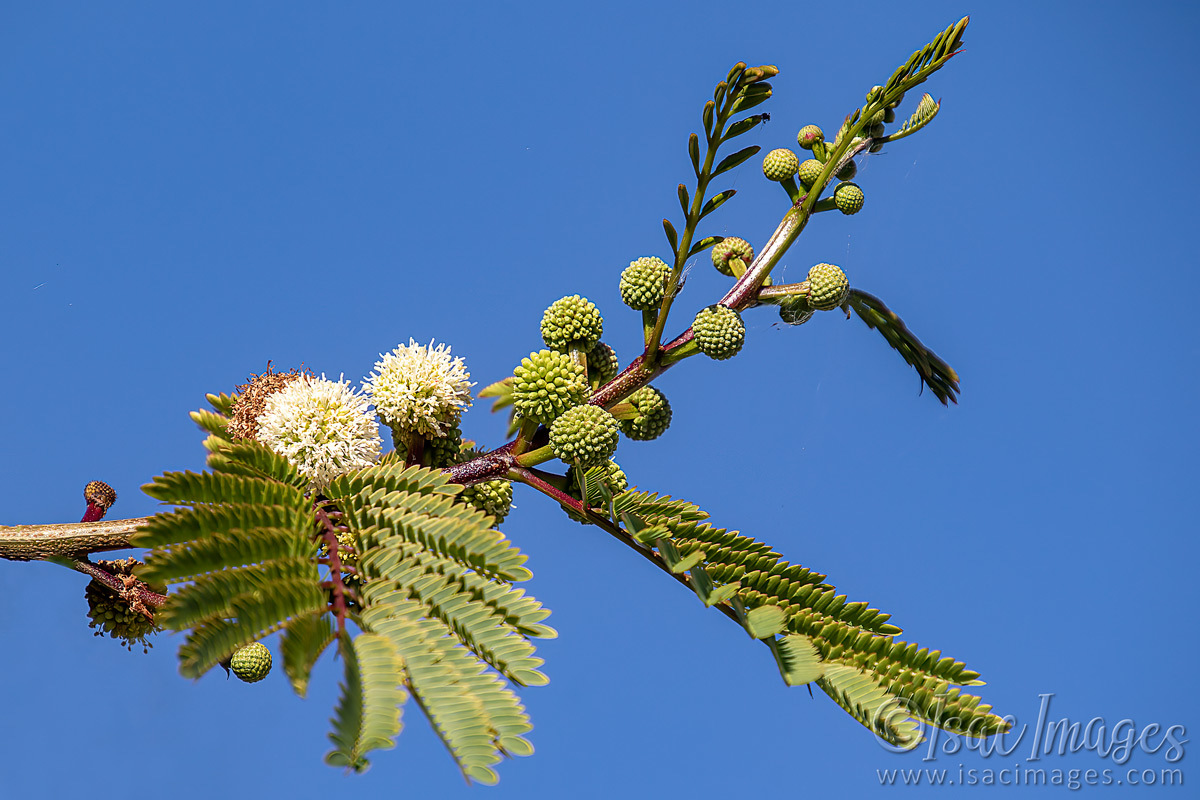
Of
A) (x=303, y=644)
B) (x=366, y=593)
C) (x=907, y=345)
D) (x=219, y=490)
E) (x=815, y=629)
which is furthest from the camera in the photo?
(x=907, y=345)

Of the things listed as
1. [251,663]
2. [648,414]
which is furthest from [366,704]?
[648,414]

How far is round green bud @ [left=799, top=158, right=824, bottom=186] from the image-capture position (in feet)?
10.2

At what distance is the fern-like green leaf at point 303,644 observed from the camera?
5.92ft

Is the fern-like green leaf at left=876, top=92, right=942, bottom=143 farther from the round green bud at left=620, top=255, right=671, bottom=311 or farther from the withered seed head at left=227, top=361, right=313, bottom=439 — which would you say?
the withered seed head at left=227, top=361, right=313, bottom=439

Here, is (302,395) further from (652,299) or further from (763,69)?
(763,69)

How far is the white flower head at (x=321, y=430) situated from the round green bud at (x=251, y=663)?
0.48m

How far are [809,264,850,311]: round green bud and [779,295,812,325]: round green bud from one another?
4 centimetres

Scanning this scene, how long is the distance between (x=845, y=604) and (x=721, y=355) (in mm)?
820

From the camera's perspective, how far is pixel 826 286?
9.87 ft

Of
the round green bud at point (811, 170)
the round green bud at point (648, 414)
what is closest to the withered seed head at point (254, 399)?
the round green bud at point (648, 414)

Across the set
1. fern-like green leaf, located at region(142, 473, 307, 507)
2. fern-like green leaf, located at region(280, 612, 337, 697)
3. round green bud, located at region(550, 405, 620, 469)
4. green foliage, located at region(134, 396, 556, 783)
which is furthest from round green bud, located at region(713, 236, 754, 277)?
fern-like green leaf, located at region(280, 612, 337, 697)

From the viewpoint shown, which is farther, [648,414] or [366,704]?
[648,414]

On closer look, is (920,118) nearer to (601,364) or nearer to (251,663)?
(601,364)

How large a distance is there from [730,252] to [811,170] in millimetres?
364
